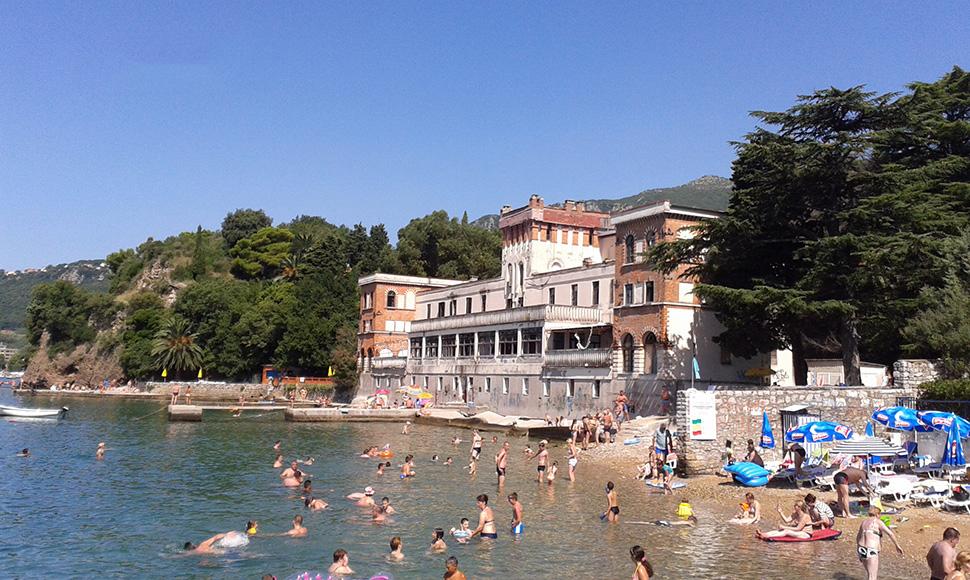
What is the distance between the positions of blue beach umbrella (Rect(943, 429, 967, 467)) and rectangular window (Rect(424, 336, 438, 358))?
4562 cm

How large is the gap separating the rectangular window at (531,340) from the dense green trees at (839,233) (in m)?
14.2

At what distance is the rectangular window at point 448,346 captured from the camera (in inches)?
2452

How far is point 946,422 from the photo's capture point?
21672 millimetres

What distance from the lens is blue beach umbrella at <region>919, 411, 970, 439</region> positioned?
70.9 feet

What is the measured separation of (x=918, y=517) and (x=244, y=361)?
77.0 meters

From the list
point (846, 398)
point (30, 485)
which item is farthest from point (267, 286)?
point (846, 398)

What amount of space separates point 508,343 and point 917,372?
30.7 m

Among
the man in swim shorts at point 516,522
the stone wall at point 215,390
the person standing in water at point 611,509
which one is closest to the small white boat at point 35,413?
the stone wall at point 215,390

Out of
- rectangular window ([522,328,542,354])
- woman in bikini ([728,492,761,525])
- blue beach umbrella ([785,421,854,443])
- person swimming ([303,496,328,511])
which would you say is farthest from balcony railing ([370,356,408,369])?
woman in bikini ([728,492,761,525])

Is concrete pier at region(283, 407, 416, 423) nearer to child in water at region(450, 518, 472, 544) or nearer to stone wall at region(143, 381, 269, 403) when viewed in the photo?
stone wall at region(143, 381, 269, 403)

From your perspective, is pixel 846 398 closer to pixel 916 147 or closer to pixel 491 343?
pixel 916 147

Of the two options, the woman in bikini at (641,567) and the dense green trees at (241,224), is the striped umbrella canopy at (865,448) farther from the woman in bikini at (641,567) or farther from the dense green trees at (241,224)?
the dense green trees at (241,224)

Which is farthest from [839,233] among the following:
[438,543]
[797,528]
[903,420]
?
[438,543]

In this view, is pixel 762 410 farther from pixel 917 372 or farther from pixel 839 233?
pixel 839 233
